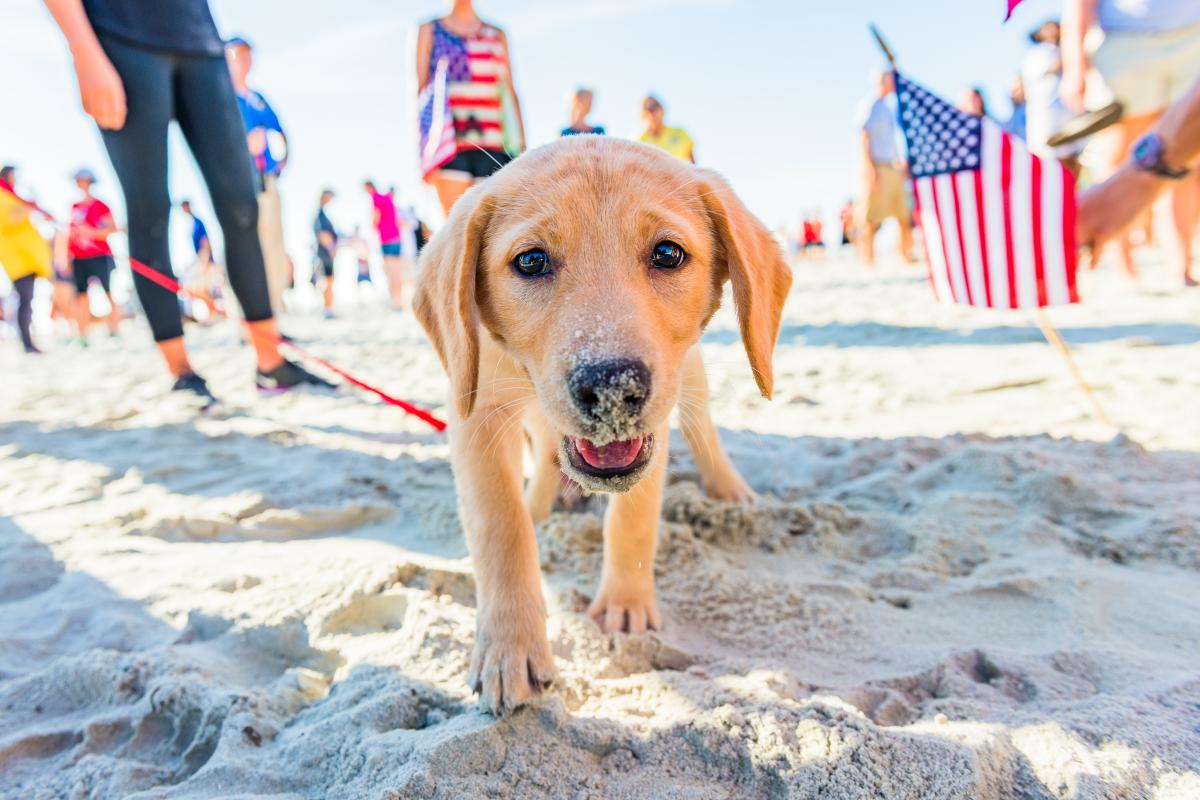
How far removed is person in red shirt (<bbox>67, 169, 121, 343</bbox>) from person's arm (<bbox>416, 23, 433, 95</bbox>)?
7.38m

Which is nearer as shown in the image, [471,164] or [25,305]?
[471,164]

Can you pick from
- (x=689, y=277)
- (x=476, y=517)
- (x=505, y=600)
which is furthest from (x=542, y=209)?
(x=505, y=600)

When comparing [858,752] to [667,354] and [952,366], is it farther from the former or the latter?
[952,366]

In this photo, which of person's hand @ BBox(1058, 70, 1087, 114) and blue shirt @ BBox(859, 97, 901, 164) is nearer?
person's hand @ BBox(1058, 70, 1087, 114)

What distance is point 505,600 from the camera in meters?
1.71

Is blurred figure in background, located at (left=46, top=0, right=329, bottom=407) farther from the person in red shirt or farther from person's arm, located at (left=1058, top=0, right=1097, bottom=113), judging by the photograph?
the person in red shirt

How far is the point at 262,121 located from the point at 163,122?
351 centimetres

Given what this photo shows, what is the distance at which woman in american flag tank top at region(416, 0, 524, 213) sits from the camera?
4.05 m

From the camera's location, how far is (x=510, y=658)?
5.16 feet

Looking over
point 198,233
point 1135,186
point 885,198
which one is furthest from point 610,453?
point 198,233

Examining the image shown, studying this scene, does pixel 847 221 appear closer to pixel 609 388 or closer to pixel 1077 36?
pixel 1077 36

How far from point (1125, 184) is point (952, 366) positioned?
266 centimetres

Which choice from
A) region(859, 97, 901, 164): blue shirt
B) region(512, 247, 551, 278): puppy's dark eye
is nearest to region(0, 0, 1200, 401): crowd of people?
region(512, 247, 551, 278): puppy's dark eye

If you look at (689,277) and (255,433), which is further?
(255,433)
